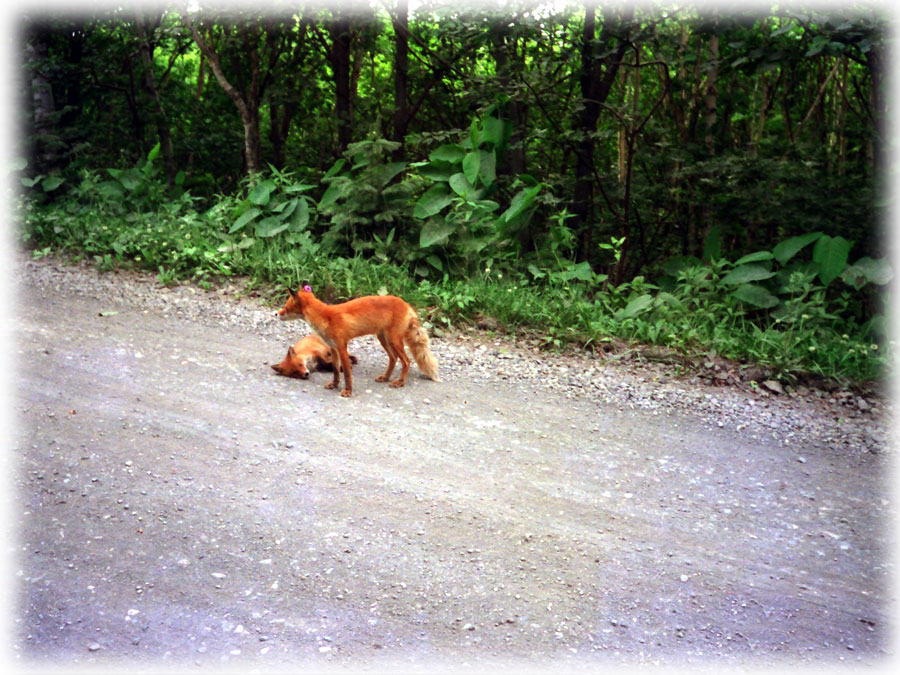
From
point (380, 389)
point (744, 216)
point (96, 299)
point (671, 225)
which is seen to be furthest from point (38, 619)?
point (671, 225)

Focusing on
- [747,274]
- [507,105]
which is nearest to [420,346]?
[747,274]

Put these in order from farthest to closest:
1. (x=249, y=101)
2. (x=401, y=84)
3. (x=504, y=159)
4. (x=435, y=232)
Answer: (x=249, y=101) → (x=401, y=84) → (x=504, y=159) → (x=435, y=232)

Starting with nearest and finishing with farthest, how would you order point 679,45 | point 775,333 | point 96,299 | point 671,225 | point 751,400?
point 751,400 → point 775,333 → point 96,299 → point 679,45 → point 671,225

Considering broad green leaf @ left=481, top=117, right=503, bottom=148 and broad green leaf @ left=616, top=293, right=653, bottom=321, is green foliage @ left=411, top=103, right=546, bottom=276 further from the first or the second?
broad green leaf @ left=616, top=293, right=653, bottom=321

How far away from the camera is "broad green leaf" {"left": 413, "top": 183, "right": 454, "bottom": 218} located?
24.6 feet

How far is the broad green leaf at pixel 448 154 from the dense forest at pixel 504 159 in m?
0.03

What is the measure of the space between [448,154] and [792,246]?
3.67 metres

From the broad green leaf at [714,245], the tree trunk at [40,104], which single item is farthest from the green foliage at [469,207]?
the tree trunk at [40,104]

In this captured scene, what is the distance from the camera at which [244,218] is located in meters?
7.79

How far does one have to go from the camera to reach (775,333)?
6.09 meters

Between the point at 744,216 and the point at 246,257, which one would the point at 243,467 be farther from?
the point at 744,216

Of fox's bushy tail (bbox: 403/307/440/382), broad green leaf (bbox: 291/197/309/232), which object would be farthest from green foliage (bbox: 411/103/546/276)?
fox's bushy tail (bbox: 403/307/440/382)

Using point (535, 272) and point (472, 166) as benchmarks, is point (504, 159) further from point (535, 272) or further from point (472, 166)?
point (535, 272)

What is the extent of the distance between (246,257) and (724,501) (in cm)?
520
